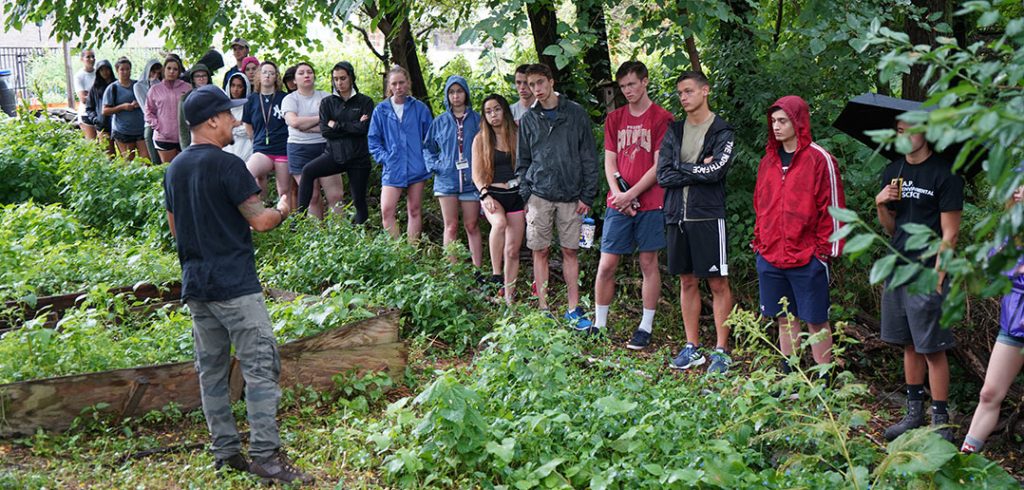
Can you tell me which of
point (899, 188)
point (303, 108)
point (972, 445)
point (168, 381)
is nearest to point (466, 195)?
point (303, 108)

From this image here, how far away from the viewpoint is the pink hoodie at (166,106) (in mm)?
12586

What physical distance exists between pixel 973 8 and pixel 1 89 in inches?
986

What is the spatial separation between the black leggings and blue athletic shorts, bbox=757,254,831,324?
4.84m

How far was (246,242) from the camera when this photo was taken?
17.0 ft

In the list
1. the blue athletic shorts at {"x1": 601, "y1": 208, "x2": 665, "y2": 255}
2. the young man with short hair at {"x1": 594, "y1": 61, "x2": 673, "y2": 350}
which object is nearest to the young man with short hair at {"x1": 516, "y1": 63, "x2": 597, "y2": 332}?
the young man with short hair at {"x1": 594, "y1": 61, "x2": 673, "y2": 350}

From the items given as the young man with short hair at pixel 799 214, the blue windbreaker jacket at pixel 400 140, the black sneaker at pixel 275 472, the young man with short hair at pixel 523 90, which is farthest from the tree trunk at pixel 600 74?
the black sneaker at pixel 275 472

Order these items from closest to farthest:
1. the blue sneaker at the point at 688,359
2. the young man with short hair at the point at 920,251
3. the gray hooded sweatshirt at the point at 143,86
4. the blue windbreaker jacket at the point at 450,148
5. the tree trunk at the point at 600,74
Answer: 1. the young man with short hair at the point at 920,251
2. the blue sneaker at the point at 688,359
3. the blue windbreaker jacket at the point at 450,148
4. the tree trunk at the point at 600,74
5. the gray hooded sweatshirt at the point at 143,86

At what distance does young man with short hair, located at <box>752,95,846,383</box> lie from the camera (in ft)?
21.1

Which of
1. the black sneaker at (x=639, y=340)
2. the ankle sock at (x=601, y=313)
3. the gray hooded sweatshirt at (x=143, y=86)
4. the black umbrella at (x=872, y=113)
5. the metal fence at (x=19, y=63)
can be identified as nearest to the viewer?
the black umbrella at (x=872, y=113)

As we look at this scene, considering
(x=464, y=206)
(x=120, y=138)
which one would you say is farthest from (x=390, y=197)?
(x=120, y=138)

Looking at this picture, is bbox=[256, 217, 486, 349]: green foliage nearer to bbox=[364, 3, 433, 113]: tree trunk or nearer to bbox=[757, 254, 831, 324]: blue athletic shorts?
bbox=[757, 254, 831, 324]: blue athletic shorts

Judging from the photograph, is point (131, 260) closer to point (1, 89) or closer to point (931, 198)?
point (931, 198)

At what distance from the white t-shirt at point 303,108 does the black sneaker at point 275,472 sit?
5.76 meters

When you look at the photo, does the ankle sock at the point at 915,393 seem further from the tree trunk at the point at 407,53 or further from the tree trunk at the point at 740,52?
the tree trunk at the point at 407,53
